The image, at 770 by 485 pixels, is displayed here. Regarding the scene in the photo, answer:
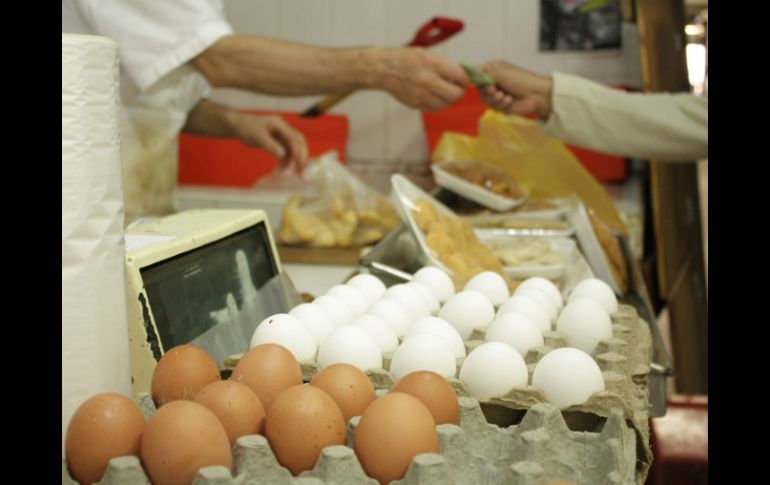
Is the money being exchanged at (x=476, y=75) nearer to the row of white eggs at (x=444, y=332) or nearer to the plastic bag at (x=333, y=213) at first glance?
the plastic bag at (x=333, y=213)

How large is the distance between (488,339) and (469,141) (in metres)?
2.06

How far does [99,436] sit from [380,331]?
0.47 m

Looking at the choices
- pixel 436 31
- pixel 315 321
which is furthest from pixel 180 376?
pixel 436 31

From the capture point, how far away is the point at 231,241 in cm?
143

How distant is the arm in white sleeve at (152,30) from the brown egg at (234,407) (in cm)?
185

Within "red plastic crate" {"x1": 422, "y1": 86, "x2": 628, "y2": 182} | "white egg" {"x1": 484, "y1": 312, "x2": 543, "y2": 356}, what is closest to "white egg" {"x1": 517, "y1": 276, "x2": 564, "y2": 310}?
"white egg" {"x1": 484, "y1": 312, "x2": 543, "y2": 356}

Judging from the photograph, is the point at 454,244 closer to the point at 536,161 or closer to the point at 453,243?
the point at 453,243

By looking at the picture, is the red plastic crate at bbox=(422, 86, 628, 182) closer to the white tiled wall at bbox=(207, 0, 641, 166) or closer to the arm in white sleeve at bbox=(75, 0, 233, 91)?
the white tiled wall at bbox=(207, 0, 641, 166)

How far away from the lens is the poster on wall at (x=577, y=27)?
159 inches

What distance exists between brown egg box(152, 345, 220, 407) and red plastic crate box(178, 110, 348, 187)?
11.1ft

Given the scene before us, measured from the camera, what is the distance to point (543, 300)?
1373mm

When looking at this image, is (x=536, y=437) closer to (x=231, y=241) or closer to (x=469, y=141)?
(x=231, y=241)
